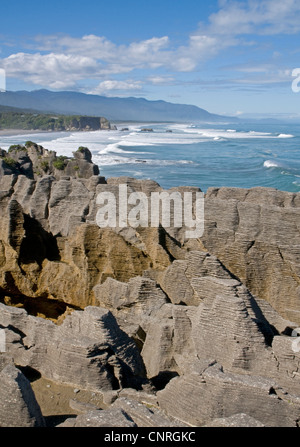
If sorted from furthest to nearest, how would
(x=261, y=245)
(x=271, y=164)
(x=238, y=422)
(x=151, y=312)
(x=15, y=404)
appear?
(x=271, y=164)
(x=261, y=245)
(x=151, y=312)
(x=15, y=404)
(x=238, y=422)

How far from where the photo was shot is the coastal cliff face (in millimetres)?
5840

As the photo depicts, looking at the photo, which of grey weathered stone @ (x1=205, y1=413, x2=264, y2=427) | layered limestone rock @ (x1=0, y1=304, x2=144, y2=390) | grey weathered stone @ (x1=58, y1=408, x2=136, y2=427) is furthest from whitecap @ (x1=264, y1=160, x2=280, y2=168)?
grey weathered stone @ (x1=58, y1=408, x2=136, y2=427)

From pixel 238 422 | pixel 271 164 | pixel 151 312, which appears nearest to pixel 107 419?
pixel 238 422

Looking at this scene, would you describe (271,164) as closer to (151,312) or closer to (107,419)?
(151,312)

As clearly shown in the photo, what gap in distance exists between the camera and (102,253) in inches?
407

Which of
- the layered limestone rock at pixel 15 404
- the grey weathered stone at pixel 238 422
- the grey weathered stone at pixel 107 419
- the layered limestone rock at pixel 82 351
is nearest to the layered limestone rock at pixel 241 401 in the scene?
the grey weathered stone at pixel 238 422

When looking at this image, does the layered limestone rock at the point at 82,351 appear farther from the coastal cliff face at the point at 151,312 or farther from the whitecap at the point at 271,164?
the whitecap at the point at 271,164

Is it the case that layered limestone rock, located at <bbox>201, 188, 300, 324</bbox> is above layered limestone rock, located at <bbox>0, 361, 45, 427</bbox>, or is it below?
above

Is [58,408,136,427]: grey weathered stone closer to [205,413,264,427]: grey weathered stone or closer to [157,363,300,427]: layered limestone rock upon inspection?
[205,413,264,427]: grey weathered stone

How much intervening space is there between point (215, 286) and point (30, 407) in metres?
3.62

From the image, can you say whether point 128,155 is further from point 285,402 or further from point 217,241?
point 285,402

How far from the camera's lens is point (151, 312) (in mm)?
8648

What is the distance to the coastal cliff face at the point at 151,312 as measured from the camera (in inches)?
230
